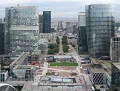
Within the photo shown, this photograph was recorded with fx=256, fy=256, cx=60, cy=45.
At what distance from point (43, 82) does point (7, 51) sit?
1862 centimetres

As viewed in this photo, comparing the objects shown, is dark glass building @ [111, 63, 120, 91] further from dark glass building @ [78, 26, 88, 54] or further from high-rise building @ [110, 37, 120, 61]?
dark glass building @ [78, 26, 88, 54]

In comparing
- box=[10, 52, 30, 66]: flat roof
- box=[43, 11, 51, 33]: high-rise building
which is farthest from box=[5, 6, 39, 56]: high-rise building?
box=[43, 11, 51, 33]: high-rise building

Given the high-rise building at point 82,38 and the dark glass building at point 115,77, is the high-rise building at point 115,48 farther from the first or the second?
the dark glass building at point 115,77

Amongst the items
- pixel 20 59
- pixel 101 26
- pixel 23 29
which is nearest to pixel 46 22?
pixel 23 29

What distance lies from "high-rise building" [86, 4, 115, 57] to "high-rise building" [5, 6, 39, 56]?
9.54 meters

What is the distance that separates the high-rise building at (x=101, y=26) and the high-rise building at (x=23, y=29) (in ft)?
31.3

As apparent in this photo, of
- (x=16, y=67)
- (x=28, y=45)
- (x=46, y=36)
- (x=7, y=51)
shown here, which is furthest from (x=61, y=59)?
(x=46, y=36)

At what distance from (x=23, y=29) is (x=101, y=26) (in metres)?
13.3

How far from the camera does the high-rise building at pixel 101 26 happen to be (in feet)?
143

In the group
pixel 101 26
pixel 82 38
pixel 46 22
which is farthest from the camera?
pixel 46 22

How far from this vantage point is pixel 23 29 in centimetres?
4356

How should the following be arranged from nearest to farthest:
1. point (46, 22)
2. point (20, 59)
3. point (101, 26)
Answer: point (20, 59)
point (101, 26)
point (46, 22)

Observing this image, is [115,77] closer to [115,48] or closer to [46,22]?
[115,48]

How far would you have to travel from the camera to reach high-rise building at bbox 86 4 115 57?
4347 cm
